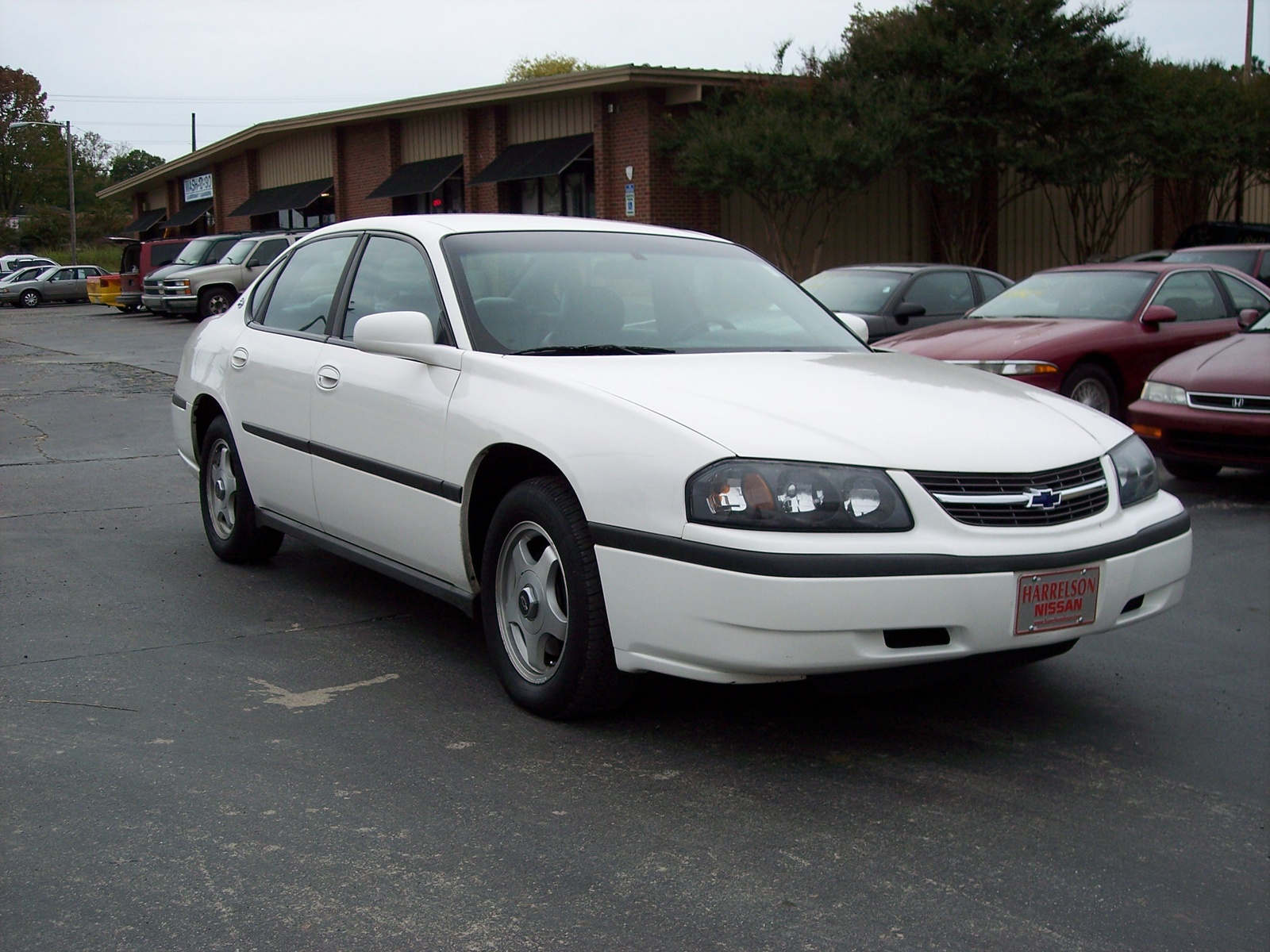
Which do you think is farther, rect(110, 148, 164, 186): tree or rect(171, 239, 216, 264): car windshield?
rect(110, 148, 164, 186): tree

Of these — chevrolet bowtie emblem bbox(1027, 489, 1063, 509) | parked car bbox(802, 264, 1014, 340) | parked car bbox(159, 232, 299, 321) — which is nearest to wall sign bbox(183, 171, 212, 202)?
parked car bbox(159, 232, 299, 321)

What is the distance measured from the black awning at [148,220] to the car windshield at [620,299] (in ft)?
152

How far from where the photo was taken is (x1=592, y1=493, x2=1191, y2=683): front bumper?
11.1 feet

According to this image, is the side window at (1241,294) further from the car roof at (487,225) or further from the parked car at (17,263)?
the parked car at (17,263)

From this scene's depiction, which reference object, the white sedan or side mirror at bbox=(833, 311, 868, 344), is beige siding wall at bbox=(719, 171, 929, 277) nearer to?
side mirror at bbox=(833, 311, 868, 344)

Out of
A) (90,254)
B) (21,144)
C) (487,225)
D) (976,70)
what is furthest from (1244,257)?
(21,144)

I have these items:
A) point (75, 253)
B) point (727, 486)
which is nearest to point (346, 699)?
point (727, 486)

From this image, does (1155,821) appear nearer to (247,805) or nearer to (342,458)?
(247,805)

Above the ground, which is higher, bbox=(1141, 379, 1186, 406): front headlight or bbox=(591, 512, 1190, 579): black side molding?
bbox=(591, 512, 1190, 579): black side molding

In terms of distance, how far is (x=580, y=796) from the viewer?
11.4 feet

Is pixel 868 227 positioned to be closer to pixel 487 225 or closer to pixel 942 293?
pixel 942 293

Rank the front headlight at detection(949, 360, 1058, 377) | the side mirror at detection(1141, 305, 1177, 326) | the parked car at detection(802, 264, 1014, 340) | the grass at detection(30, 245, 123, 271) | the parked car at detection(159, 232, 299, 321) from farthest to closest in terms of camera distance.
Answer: the grass at detection(30, 245, 123, 271) → the parked car at detection(159, 232, 299, 321) → the parked car at detection(802, 264, 1014, 340) → the side mirror at detection(1141, 305, 1177, 326) → the front headlight at detection(949, 360, 1058, 377)

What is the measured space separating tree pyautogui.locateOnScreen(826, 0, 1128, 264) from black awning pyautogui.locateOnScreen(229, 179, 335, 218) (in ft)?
52.5

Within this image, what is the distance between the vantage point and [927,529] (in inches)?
138
